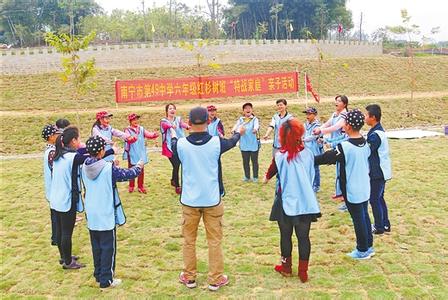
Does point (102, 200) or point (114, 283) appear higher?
point (102, 200)

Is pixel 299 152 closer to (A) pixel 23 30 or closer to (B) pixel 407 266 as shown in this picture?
(B) pixel 407 266

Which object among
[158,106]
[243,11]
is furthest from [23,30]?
[158,106]

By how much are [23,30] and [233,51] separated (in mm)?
27638

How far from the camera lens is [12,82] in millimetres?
22844

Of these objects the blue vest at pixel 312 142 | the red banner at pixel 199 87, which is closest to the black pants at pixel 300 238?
the blue vest at pixel 312 142

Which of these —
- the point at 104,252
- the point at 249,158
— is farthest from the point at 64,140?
the point at 249,158

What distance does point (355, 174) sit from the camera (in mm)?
4484

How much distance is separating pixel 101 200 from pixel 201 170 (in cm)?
106

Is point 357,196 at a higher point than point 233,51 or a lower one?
lower

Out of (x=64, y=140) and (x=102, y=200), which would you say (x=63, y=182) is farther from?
(x=102, y=200)

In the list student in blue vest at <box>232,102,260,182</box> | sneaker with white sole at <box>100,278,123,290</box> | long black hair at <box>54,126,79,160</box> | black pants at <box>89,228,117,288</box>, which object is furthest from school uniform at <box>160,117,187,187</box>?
sneaker with white sole at <box>100,278,123,290</box>

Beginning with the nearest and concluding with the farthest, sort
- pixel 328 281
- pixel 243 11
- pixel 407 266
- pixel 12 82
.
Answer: pixel 328 281 < pixel 407 266 < pixel 12 82 < pixel 243 11

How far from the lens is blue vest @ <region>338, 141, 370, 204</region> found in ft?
14.5

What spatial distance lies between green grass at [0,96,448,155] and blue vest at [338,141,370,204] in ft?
33.3
